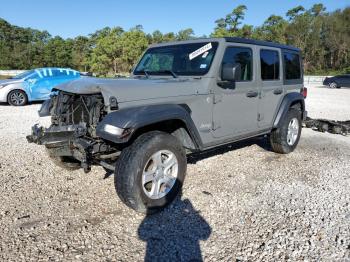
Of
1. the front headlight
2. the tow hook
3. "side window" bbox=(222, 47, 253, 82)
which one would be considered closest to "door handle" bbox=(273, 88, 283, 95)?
"side window" bbox=(222, 47, 253, 82)

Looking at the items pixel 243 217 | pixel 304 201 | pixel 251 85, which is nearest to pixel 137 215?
pixel 243 217

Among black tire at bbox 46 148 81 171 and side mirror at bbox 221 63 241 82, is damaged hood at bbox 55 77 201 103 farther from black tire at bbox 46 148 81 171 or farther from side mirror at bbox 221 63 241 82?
black tire at bbox 46 148 81 171

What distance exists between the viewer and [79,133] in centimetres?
377

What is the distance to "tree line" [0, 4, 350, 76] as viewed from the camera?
4047 centimetres

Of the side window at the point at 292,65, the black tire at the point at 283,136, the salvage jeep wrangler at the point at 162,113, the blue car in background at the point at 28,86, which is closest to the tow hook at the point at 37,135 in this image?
the salvage jeep wrangler at the point at 162,113

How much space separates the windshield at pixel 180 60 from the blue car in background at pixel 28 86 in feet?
26.6

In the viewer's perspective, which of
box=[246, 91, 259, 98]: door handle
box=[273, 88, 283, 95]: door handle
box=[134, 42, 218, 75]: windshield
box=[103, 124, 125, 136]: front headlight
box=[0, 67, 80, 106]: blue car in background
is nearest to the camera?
box=[103, 124, 125, 136]: front headlight

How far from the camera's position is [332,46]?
52406 mm

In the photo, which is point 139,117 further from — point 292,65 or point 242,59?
point 292,65

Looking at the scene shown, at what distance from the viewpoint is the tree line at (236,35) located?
4047 cm

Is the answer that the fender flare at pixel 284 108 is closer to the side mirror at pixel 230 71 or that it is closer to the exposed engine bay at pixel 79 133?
the side mirror at pixel 230 71

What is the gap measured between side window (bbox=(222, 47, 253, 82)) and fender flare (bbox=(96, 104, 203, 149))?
1.26 metres

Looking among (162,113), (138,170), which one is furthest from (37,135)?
(162,113)

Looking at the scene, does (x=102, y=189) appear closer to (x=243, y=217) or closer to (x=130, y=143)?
(x=130, y=143)
